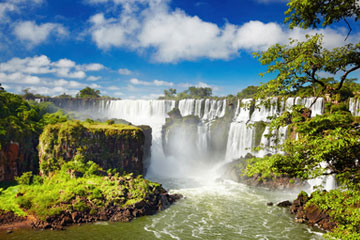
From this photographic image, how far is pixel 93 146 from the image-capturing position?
32.6 m

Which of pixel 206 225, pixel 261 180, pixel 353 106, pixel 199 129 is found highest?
pixel 353 106

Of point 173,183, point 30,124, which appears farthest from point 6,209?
point 173,183

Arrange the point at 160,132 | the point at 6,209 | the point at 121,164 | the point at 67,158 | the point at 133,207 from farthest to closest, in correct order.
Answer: the point at 160,132 → the point at 121,164 → the point at 67,158 → the point at 133,207 → the point at 6,209

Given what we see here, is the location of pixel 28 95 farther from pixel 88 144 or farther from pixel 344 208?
pixel 344 208

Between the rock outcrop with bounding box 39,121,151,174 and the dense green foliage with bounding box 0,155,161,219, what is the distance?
1.42 metres

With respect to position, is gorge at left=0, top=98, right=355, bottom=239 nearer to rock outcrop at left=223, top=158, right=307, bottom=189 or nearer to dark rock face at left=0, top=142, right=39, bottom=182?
rock outcrop at left=223, top=158, right=307, bottom=189

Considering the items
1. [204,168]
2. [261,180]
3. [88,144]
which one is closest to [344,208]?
[88,144]

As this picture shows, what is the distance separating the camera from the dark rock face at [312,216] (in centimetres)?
2242

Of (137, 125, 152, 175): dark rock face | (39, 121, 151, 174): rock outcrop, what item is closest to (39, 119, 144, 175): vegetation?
(39, 121, 151, 174): rock outcrop

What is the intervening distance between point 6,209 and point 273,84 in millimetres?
26512

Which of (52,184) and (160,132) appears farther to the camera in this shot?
(160,132)

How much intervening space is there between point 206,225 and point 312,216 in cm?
1043

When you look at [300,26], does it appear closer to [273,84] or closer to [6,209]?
[273,84]

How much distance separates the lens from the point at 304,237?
20844 millimetres
